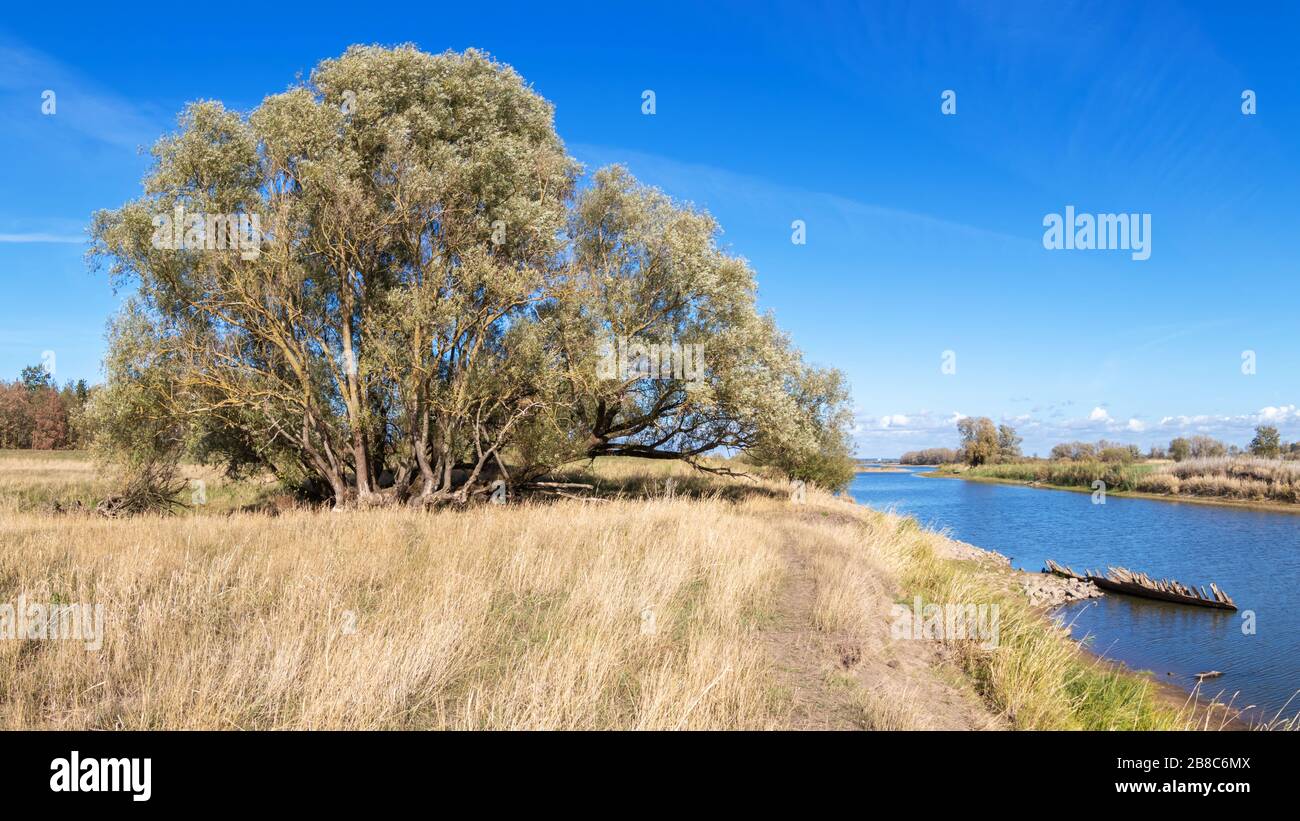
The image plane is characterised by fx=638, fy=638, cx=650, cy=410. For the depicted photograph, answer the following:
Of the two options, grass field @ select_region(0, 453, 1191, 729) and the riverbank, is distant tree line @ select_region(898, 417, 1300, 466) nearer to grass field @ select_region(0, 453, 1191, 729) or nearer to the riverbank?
the riverbank

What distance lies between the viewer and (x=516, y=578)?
34.2 ft

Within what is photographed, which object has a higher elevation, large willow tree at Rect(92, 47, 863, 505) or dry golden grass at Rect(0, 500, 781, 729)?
large willow tree at Rect(92, 47, 863, 505)

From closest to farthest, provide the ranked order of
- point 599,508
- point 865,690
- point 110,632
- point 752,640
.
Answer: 1. point 110,632
2. point 865,690
3. point 752,640
4. point 599,508

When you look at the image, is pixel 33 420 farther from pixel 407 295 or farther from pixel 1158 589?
pixel 1158 589

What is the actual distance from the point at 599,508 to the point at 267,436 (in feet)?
36.5

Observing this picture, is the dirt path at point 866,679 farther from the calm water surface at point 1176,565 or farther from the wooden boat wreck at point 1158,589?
the wooden boat wreck at point 1158,589

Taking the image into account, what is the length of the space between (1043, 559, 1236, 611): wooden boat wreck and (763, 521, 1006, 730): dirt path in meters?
21.6

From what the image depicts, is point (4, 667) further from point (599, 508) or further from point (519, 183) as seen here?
point (519, 183)

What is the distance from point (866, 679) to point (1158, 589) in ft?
81.8

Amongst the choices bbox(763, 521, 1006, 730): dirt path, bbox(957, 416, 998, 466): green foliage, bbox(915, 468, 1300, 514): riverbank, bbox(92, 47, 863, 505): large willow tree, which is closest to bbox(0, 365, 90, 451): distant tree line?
bbox(92, 47, 863, 505): large willow tree

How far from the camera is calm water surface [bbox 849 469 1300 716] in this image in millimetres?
17719

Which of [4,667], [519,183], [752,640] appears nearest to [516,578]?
[752,640]
